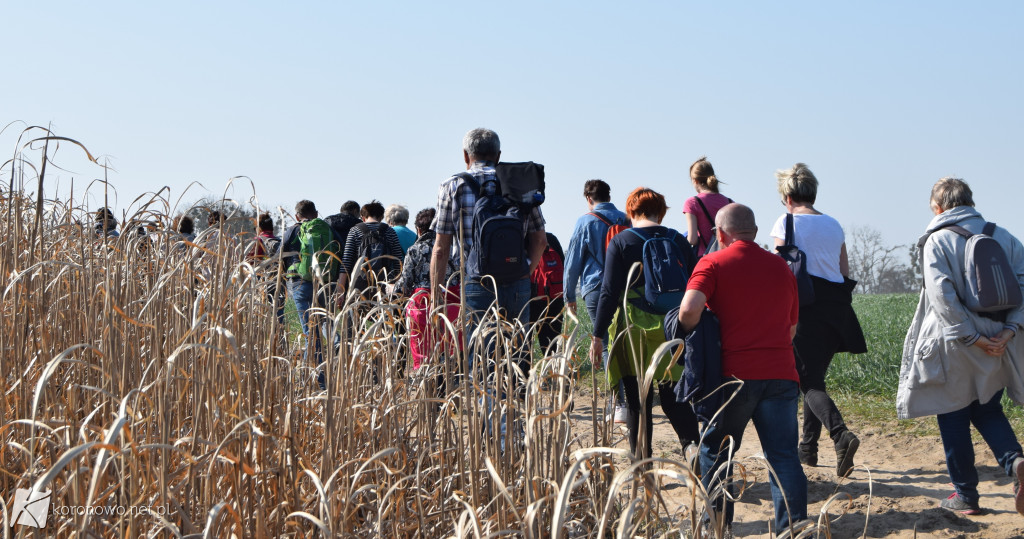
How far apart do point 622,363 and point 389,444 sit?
A: 6.61 ft

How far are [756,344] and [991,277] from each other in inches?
56.6

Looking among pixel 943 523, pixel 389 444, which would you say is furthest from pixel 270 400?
pixel 943 523

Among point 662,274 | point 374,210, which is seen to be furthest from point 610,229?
point 374,210

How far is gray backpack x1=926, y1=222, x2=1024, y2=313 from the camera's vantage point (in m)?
4.18

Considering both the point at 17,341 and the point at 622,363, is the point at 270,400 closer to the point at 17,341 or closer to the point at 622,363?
the point at 17,341

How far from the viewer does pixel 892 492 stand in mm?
4770

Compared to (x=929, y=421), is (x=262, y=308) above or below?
above

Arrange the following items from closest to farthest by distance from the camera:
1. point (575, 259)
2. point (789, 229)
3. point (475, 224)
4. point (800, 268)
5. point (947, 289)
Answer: point (947, 289), point (475, 224), point (800, 268), point (789, 229), point (575, 259)

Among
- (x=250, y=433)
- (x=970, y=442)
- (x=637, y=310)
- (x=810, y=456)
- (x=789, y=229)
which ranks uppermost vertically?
(x=789, y=229)

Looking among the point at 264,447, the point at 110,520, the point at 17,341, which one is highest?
the point at 17,341

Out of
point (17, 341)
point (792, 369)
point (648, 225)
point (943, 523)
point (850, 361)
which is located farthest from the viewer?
point (850, 361)

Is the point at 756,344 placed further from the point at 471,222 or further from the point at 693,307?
the point at 471,222

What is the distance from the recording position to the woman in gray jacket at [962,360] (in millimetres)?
4266

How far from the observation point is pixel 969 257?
4238 mm
